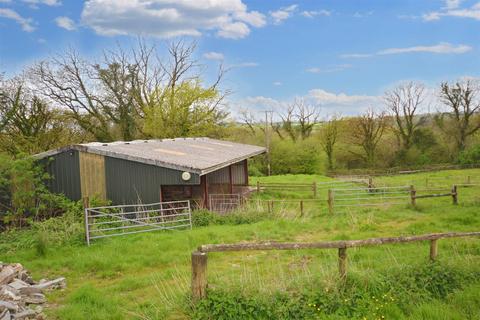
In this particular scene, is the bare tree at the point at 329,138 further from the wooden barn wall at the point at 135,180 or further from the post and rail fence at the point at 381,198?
the wooden barn wall at the point at 135,180

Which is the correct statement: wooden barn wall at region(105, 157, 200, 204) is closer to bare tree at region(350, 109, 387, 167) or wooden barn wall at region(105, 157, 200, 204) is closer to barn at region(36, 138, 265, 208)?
barn at region(36, 138, 265, 208)

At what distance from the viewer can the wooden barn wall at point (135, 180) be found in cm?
1448

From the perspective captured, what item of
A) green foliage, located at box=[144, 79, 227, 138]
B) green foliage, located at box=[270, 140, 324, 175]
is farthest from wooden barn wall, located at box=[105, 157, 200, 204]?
green foliage, located at box=[270, 140, 324, 175]

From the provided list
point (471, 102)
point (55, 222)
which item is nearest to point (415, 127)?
point (471, 102)

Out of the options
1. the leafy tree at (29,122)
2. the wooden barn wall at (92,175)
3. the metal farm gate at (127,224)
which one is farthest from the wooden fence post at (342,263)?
the leafy tree at (29,122)

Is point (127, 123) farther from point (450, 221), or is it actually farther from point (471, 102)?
point (471, 102)

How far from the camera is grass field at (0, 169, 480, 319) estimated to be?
5.52 m

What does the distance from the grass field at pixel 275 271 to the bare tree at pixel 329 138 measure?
31430mm

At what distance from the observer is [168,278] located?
7820mm

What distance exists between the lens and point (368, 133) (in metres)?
46.1

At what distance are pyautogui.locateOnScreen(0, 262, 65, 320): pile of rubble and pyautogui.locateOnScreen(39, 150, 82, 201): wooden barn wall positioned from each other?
805 centimetres

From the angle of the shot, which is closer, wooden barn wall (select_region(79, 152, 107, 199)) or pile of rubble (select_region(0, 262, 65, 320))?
pile of rubble (select_region(0, 262, 65, 320))

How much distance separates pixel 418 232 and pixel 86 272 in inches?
347

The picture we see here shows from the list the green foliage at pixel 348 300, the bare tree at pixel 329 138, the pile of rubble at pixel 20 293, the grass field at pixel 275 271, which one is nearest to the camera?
the green foliage at pixel 348 300
